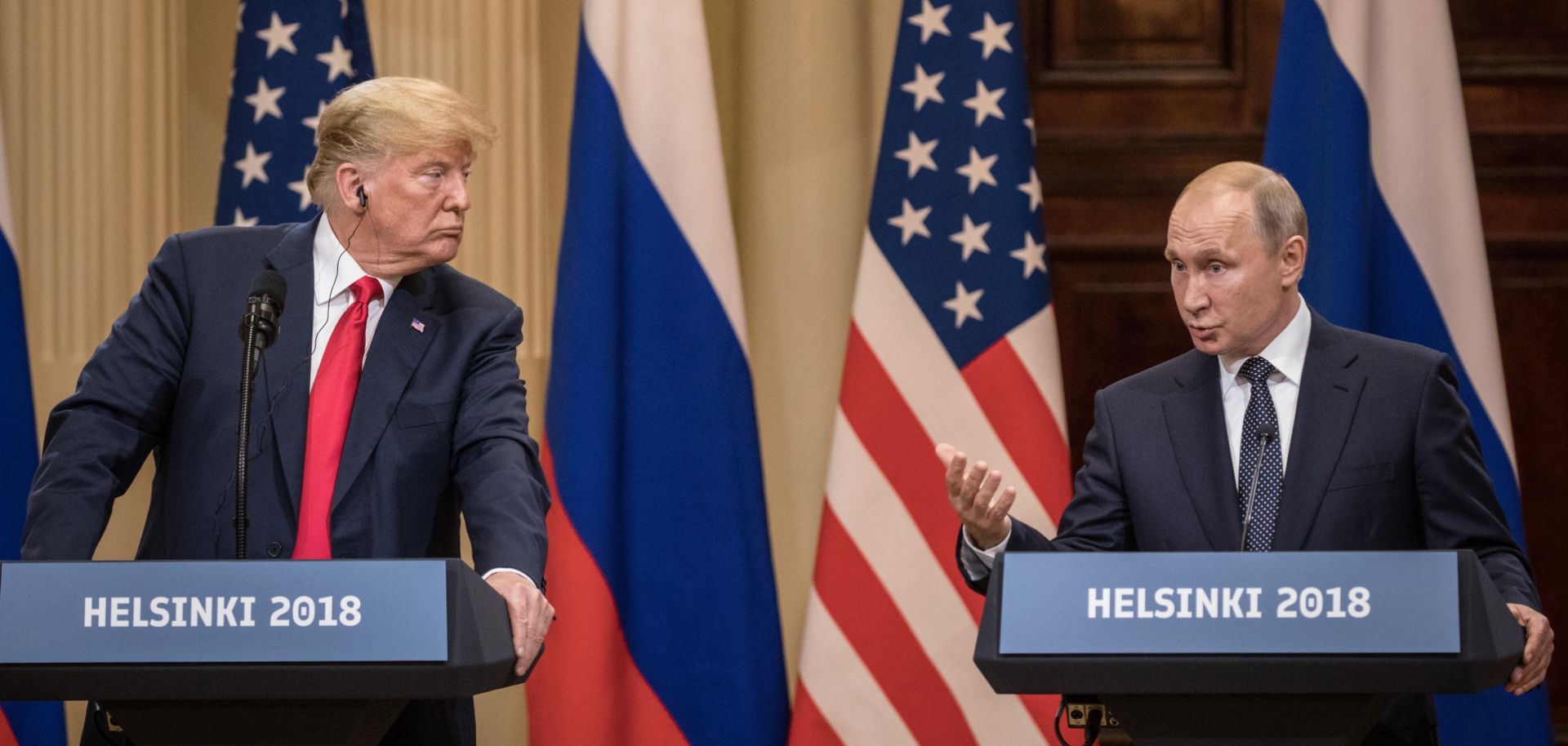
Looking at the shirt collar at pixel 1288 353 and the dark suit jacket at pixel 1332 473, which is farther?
the shirt collar at pixel 1288 353

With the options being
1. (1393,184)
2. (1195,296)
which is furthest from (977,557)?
(1393,184)

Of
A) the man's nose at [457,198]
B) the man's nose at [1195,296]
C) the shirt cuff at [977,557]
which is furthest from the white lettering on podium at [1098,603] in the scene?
the man's nose at [457,198]

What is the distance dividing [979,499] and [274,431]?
0.99 m

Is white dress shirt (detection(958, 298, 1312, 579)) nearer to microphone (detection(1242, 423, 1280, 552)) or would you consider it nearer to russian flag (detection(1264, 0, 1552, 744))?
microphone (detection(1242, 423, 1280, 552))

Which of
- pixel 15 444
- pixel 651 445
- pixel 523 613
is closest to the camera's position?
pixel 523 613

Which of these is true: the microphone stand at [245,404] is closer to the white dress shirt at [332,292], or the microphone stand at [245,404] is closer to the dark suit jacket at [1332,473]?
the white dress shirt at [332,292]

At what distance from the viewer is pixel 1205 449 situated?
2.60 m

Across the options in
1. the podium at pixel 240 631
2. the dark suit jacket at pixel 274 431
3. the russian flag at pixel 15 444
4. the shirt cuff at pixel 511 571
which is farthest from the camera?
the russian flag at pixel 15 444

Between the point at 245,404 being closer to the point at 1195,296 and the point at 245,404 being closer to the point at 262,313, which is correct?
the point at 262,313

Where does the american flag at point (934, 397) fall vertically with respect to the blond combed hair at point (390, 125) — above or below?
below

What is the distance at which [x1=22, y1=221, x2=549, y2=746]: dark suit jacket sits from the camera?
2236 millimetres

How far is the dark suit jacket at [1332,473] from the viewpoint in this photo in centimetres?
249

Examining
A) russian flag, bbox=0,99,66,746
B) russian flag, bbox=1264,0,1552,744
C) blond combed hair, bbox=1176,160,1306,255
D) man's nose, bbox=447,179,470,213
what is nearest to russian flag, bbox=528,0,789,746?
russian flag, bbox=0,99,66,746

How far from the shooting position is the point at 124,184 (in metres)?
4.06
